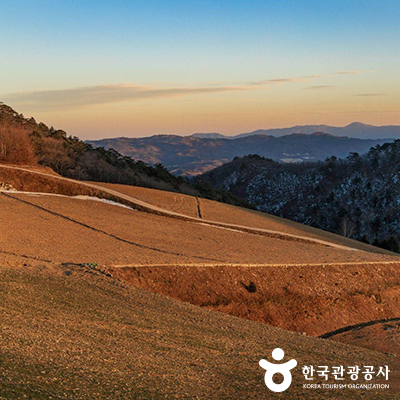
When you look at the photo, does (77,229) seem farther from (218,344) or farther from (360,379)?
(360,379)

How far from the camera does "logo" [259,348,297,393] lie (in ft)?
31.8

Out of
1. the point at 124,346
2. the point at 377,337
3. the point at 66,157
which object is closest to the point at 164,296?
the point at 124,346

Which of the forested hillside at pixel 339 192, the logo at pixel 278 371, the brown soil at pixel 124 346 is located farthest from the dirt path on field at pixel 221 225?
the forested hillside at pixel 339 192

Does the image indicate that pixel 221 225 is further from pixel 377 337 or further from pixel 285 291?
pixel 377 337

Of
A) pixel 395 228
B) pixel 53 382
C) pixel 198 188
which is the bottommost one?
pixel 395 228

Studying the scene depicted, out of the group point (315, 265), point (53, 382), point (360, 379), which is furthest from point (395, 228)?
point (53, 382)

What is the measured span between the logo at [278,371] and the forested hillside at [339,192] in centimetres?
5494

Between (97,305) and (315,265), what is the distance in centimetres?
1268

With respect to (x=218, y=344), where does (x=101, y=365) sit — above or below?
above

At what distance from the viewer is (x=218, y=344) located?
40.3ft

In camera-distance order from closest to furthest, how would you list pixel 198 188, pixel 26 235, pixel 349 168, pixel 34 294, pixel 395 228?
pixel 34 294 < pixel 26 235 < pixel 198 188 < pixel 395 228 < pixel 349 168

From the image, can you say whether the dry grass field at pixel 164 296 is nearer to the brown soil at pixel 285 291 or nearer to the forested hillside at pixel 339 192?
the brown soil at pixel 285 291

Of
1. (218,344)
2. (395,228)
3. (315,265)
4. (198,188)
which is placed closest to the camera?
(218,344)

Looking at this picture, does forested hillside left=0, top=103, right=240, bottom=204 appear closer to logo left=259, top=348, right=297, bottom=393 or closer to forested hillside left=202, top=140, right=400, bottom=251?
forested hillside left=202, top=140, right=400, bottom=251
